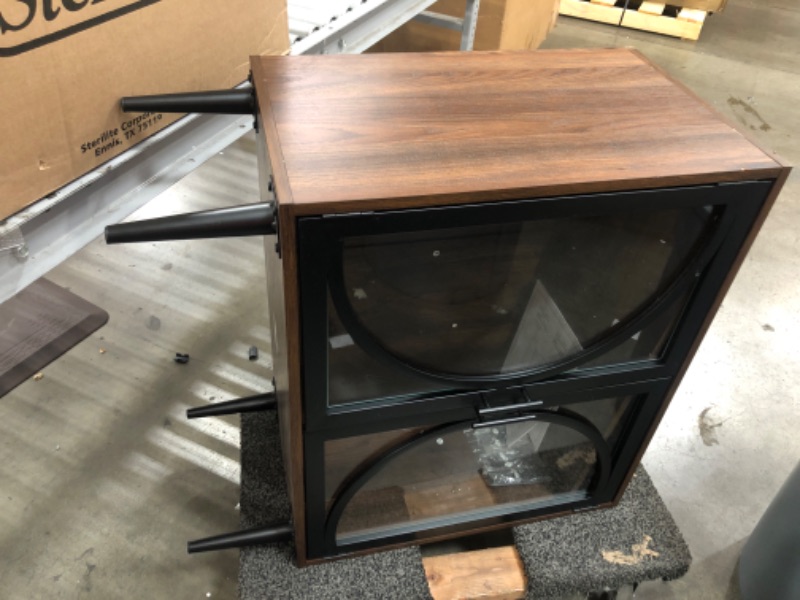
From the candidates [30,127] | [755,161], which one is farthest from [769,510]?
[30,127]

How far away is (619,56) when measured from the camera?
0.80m

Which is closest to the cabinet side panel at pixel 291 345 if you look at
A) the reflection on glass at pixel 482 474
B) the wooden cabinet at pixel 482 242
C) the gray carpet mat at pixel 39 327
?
the wooden cabinet at pixel 482 242

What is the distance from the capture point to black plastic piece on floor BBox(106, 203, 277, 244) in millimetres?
567

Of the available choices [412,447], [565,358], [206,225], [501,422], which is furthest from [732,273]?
[206,225]

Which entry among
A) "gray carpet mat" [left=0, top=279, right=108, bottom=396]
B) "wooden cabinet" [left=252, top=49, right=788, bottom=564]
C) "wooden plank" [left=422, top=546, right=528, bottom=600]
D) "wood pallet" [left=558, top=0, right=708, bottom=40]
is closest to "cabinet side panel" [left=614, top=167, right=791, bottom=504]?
"wooden cabinet" [left=252, top=49, right=788, bottom=564]

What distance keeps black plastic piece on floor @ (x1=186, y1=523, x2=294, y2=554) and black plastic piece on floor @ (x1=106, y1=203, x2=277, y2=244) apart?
49cm

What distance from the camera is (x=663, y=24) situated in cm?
308

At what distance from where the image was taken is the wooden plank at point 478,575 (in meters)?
0.92

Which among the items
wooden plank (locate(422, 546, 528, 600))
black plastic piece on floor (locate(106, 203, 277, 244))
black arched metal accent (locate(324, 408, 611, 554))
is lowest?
wooden plank (locate(422, 546, 528, 600))

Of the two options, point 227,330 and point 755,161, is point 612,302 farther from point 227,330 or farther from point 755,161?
point 227,330

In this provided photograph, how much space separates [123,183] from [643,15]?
3.05 metres

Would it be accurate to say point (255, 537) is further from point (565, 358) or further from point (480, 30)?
point (480, 30)

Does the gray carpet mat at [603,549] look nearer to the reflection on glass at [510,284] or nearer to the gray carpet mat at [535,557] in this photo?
the gray carpet mat at [535,557]

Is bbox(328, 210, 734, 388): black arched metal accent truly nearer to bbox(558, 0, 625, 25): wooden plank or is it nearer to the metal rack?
the metal rack
